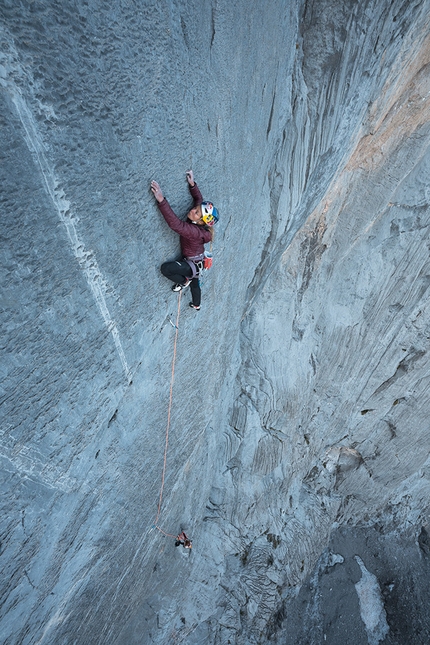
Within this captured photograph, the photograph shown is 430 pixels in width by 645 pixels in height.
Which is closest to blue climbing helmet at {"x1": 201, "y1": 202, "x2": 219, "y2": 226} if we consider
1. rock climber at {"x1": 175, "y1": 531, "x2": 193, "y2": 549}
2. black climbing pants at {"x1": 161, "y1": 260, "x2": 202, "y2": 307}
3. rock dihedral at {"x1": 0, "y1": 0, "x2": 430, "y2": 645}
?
rock dihedral at {"x1": 0, "y1": 0, "x2": 430, "y2": 645}

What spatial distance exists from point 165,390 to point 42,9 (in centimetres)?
281

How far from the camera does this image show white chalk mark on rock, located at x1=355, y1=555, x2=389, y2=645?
6875 mm

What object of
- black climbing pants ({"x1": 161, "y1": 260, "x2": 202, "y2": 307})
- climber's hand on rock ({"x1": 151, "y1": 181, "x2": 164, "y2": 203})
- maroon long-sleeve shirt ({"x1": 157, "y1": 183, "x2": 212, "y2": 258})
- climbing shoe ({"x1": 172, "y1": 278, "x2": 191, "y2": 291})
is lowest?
climbing shoe ({"x1": 172, "y1": 278, "x2": 191, "y2": 291})

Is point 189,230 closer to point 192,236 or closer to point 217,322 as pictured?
point 192,236

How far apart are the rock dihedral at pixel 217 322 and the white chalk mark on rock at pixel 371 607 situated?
49 millimetres

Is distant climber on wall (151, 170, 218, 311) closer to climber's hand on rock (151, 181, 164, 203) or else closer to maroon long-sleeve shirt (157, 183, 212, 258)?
maroon long-sleeve shirt (157, 183, 212, 258)

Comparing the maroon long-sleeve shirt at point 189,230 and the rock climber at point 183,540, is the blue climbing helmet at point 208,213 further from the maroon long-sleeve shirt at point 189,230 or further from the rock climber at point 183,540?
the rock climber at point 183,540

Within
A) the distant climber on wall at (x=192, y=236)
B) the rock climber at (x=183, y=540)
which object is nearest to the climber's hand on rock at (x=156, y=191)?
the distant climber on wall at (x=192, y=236)

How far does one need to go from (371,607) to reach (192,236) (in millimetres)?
8659

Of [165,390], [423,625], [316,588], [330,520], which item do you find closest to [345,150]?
[165,390]

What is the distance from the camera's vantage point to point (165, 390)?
134 inches

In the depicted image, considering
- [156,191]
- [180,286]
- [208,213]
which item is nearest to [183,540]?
[180,286]

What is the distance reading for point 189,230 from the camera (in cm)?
264

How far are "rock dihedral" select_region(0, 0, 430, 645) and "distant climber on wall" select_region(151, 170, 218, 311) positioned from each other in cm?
14
